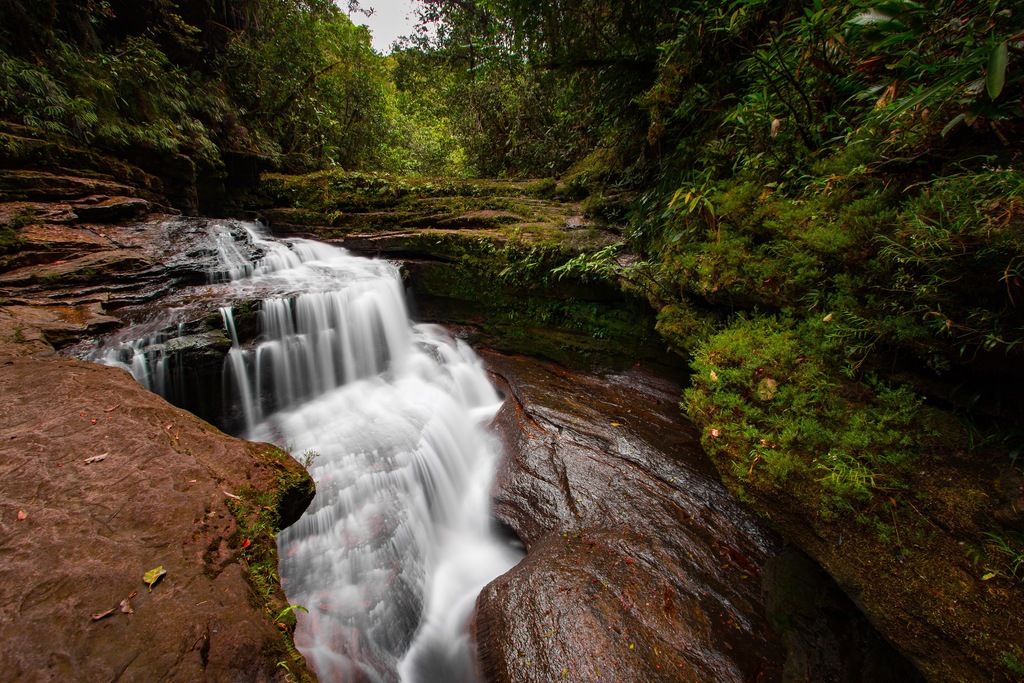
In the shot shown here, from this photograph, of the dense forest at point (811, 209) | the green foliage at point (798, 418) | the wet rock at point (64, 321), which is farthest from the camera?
the wet rock at point (64, 321)

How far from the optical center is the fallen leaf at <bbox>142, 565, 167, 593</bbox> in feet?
5.67

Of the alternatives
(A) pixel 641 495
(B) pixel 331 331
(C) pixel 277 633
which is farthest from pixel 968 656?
(B) pixel 331 331

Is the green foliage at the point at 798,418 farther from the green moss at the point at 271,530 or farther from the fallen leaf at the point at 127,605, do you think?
the fallen leaf at the point at 127,605

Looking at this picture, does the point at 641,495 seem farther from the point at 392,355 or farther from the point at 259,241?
the point at 259,241

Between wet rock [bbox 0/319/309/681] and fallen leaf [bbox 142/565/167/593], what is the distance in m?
0.02

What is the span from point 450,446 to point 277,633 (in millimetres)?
3090

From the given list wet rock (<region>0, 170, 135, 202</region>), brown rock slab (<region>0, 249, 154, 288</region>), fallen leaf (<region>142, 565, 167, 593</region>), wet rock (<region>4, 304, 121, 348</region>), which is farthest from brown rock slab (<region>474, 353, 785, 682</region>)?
wet rock (<region>0, 170, 135, 202</region>)

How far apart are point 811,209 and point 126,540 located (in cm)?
481

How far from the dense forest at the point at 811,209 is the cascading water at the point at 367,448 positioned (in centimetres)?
248

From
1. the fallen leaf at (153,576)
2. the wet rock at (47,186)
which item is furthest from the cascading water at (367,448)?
the wet rock at (47,186)

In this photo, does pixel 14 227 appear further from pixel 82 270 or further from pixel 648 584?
pixel 648 584

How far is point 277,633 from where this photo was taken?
5.65 feet

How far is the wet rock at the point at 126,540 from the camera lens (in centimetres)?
149

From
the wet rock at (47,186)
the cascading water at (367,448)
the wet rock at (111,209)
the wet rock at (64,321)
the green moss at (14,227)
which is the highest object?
the wet rock at (47,186)
